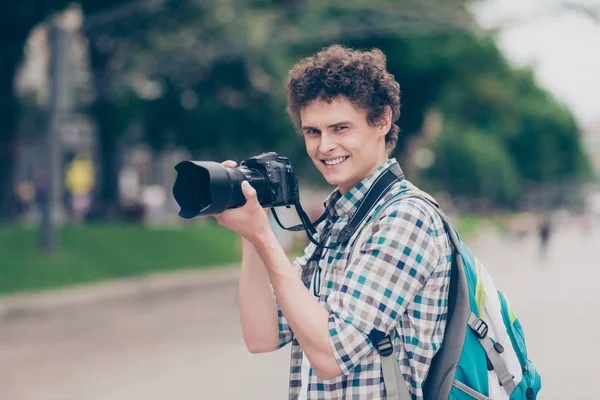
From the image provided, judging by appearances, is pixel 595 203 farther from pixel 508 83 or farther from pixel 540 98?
pixel 508 83

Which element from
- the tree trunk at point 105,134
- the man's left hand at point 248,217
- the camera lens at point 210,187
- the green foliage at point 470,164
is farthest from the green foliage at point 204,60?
the green foliage at point 470,164

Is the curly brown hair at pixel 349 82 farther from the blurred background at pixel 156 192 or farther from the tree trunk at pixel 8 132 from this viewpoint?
the tree trunk at pixel 8 132

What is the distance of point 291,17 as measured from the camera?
88.1 feet

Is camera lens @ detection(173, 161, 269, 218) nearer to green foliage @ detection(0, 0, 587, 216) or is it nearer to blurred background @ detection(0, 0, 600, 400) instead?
blurred background @ detection(0, 0, 600, 400)

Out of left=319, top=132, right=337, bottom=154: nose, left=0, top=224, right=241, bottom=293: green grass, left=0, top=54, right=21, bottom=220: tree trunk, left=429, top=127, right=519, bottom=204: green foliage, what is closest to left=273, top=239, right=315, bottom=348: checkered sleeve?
left=319, top=132, right=337, bottom=154: nose

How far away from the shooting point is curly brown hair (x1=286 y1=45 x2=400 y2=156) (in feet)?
6.86

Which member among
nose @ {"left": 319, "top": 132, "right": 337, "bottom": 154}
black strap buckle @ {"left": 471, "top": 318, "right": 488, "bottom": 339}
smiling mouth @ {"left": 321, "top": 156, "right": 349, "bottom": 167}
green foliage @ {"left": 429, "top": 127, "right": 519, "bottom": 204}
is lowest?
green foliage @ {"left": 429, "top": 127, "right": 519, "bottom": 204}

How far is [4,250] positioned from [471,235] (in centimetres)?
2719

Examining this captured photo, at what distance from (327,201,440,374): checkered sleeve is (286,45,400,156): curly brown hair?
1.00 ft

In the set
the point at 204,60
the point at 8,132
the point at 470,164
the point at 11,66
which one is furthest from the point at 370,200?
the point at 470,164

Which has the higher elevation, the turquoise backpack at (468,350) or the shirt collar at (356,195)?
the shirt collar at (356,195)

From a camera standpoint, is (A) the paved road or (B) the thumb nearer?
(B) the thumb

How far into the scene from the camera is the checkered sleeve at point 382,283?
191 centimetres

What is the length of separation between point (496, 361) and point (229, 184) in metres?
0.72
